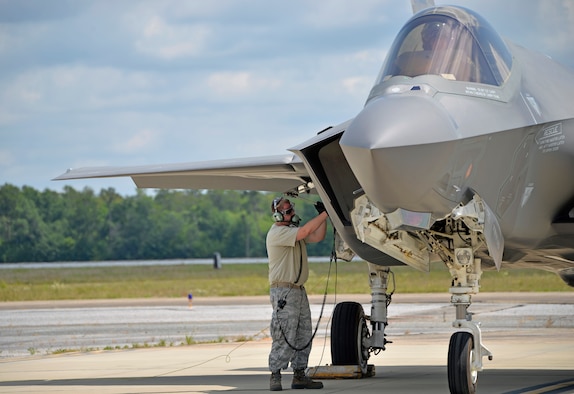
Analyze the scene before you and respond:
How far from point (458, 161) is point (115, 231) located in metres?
122

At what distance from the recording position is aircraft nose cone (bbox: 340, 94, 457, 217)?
30.2 ft

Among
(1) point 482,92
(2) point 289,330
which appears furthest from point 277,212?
(1) point 482,92

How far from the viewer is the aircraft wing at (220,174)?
1349 centimetres

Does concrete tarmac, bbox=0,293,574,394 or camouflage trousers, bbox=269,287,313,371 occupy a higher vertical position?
camouflage trousers, bbox=269,287,313,371

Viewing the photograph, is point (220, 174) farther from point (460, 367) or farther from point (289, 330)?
point (460, 367)

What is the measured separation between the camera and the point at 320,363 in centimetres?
1519

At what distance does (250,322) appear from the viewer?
26.7m

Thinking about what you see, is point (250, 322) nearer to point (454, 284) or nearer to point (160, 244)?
point (454, 284)

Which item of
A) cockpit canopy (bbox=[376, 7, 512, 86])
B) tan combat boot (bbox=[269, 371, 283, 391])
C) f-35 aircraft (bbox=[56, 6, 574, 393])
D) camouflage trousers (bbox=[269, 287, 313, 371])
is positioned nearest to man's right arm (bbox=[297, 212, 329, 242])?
f-35 aircraft (bbox=[56, 6, 574, 393])

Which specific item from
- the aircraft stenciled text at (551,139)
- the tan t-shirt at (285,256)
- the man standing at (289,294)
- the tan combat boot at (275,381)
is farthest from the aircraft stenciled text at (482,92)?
the tan combat boot at (275,381)

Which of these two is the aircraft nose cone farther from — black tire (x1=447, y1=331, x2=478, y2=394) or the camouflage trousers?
the camouflage trousers

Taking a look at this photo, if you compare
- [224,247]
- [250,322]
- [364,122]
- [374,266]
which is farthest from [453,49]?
[224,247]

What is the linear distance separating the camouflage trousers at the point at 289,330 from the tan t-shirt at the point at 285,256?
14 centimetres

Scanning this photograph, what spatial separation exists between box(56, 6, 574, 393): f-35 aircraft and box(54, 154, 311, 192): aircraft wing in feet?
5.08
